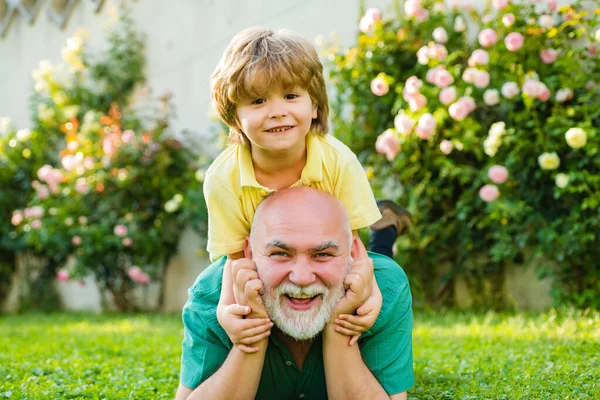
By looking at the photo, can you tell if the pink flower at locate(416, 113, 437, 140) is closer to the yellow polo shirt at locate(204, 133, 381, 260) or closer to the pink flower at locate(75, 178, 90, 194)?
the yellow polo shirt at locate(204, 133, 381, 260)

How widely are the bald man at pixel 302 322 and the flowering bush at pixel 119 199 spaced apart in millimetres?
4909

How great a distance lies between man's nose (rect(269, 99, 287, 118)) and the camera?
3014 millimetres

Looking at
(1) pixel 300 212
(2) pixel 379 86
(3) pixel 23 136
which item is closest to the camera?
(1) pixel 300 212

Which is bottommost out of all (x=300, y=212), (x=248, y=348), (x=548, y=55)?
(x=248, y=348)

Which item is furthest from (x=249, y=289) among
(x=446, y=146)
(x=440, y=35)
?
(x=440, y=35)

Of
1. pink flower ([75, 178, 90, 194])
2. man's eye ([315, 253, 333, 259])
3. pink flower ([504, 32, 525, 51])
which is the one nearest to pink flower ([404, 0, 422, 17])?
pink flower ([504, 32, 525, 51])

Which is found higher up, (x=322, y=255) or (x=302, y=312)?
(x=322, y=255)

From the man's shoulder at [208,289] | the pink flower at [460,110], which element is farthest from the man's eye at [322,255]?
the pink flower at [460,110]

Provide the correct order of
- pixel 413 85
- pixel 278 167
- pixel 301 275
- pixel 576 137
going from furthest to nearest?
pixel 413 85 → pixel 576 137 → pixel 278 167 → pixel 301 275

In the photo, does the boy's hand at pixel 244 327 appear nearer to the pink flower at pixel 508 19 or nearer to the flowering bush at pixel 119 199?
the pink flower at pixel 508 19

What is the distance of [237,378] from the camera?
9.48 ft

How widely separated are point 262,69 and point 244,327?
0.99 meters

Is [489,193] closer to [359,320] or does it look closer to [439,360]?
[439,360]

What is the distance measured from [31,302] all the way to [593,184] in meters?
7.67
